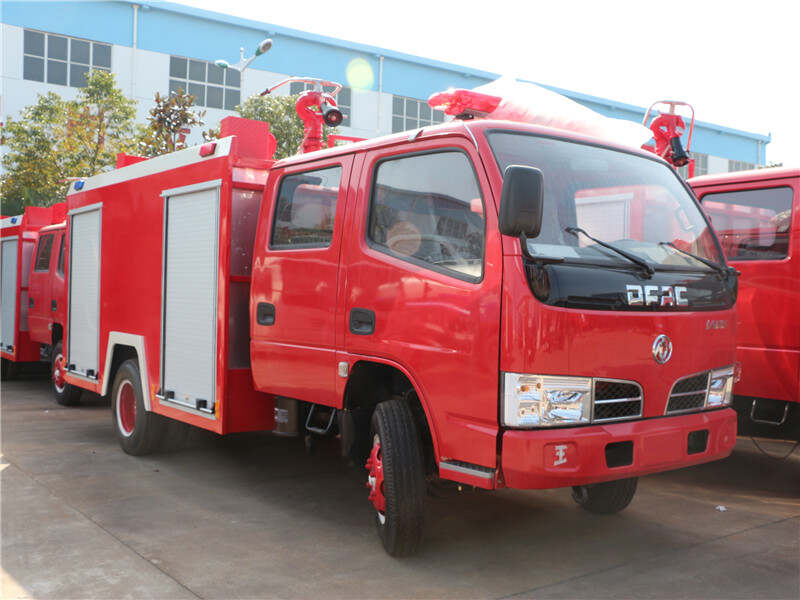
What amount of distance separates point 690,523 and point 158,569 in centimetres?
333

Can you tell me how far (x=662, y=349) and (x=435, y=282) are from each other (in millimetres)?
1190

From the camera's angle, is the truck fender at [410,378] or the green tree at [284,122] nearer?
the truck fender at [410,378]

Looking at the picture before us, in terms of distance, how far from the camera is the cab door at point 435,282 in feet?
12.4

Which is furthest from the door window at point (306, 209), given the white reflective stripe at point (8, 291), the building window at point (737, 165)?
the building window at point (737, 165)

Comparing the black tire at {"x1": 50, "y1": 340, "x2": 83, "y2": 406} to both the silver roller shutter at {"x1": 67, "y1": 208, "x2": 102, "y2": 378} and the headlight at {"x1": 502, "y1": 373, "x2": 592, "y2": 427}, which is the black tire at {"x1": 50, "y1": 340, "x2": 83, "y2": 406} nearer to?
the silver roller shutter at {"x1": 67, "y1": 208, "x2": 102, "y2": 378}

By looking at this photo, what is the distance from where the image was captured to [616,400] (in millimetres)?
3848

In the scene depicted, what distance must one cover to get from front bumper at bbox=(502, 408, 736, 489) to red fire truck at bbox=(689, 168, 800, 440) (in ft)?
5.61

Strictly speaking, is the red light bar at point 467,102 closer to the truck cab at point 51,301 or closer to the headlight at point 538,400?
the headlight at point 538,400

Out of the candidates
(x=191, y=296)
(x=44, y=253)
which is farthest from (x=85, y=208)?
(x=44, y=253)

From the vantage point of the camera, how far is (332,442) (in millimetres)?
7426

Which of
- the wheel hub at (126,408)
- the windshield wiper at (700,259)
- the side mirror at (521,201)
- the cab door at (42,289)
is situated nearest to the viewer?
the side mirror at (521,201)

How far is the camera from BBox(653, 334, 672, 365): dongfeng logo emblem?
3.93 meters

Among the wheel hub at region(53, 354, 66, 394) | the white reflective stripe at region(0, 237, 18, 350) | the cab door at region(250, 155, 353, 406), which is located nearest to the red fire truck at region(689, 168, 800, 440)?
the cab door at region(250, 155, 353, 406)

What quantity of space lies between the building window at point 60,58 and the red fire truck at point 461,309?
814 inches
